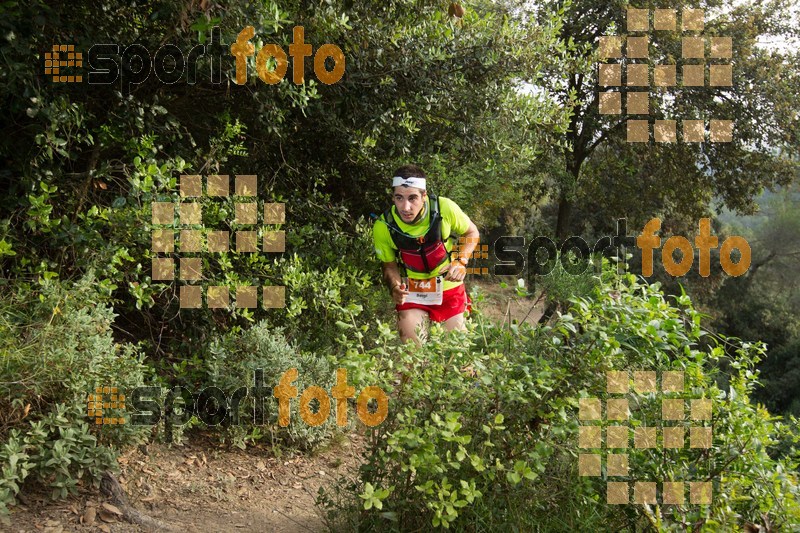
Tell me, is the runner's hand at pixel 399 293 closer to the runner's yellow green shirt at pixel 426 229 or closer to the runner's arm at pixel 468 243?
the runner's yellow green shirt at pixel 426 229

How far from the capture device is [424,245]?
Answer: 17.2 feet

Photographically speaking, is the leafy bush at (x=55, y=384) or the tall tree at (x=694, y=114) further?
the tall tree at (x=694, y=114)

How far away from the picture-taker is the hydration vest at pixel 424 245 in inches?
205

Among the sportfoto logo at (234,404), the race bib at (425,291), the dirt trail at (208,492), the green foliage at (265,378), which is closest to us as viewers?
the dirt trail at (208,492)

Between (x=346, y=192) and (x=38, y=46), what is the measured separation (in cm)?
334

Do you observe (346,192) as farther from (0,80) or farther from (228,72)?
(0,80)

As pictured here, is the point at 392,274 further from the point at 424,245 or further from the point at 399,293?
the point at 424,245

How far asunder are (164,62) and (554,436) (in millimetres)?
4021

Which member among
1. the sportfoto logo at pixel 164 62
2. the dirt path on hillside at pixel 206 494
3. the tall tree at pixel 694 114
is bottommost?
the dirt path on hillside at pixel 206 494

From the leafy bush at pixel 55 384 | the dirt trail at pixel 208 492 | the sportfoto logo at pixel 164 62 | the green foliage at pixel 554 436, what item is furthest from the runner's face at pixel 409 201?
the leafy bush at pixel 55 384

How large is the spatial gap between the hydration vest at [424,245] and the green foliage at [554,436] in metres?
2.02

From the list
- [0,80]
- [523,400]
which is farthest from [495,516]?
[0,80]

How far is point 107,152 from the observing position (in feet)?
17.8

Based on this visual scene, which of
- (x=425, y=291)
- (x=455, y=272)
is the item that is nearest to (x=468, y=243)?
(x=455, y=272)
